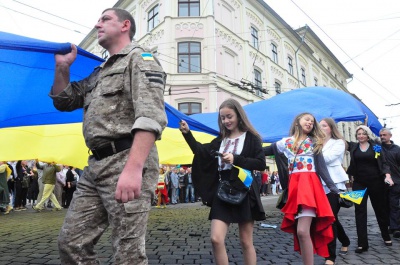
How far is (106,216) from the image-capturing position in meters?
2.12

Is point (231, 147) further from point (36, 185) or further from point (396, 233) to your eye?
point (36, 185)

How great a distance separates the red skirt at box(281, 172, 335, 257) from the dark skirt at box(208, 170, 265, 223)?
1.81 feet

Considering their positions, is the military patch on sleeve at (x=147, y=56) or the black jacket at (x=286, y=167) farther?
the black jacket at (x=286, y=167)

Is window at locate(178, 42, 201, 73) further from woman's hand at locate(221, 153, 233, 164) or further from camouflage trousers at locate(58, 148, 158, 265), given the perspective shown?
camouflage trousers at locate(58, 148, 158, 265)

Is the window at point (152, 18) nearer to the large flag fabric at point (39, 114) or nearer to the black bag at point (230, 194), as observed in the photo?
the large flag fabric at point (39, 114)

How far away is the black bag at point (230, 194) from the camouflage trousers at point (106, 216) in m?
1.25

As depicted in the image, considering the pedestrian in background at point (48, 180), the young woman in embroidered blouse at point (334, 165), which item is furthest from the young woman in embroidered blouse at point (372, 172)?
the pedestrian in background at point (48, 180)

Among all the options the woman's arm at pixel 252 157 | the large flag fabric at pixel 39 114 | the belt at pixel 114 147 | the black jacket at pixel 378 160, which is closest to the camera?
the belt at pixel 114 147

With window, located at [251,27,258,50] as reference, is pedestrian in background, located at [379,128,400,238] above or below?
below

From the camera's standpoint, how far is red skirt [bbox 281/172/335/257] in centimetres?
348

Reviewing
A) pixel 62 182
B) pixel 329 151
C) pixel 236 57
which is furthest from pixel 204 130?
pixel 236 57

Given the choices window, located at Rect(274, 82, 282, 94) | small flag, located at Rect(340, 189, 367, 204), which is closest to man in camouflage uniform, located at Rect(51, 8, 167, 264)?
small flag, located at Rect(340, 189, 367, 204)

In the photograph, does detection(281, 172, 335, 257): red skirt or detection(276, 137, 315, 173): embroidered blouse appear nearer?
detection(281, 172, 335, 257): red skirt

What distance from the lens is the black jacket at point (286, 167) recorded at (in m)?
3.69
